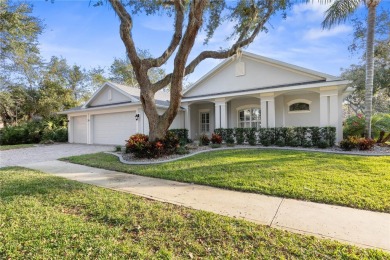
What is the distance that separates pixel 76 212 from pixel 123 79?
36.6 meters

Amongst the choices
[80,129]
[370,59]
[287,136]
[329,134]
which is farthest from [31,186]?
[80,129]

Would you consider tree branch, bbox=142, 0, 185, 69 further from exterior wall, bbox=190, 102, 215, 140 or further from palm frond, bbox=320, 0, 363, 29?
exterior wall, bbox=190, 102, 215, 140

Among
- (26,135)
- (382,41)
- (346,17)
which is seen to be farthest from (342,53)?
(26,135)

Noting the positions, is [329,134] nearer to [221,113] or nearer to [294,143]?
[294,143]

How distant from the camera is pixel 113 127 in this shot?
17547 mm

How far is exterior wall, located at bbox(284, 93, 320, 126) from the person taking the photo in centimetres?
1352

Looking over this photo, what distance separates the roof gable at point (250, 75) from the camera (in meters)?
13.3

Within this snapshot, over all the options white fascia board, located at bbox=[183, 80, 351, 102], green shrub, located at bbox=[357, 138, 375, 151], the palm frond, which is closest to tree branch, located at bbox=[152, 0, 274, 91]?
the palm frond

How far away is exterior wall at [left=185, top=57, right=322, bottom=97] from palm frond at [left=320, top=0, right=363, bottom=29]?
2.82m

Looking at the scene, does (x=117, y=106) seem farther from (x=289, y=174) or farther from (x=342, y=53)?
(x=342, y=53)

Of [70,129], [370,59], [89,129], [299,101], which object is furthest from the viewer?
[70,129]

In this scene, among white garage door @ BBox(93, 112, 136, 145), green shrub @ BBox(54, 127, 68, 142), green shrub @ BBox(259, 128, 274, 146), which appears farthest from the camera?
green shrub @ BBox(54, 127, 68, 142)

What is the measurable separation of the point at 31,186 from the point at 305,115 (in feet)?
46.0

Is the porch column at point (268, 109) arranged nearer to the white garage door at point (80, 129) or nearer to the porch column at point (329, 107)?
the porch column at point (329, 107)
